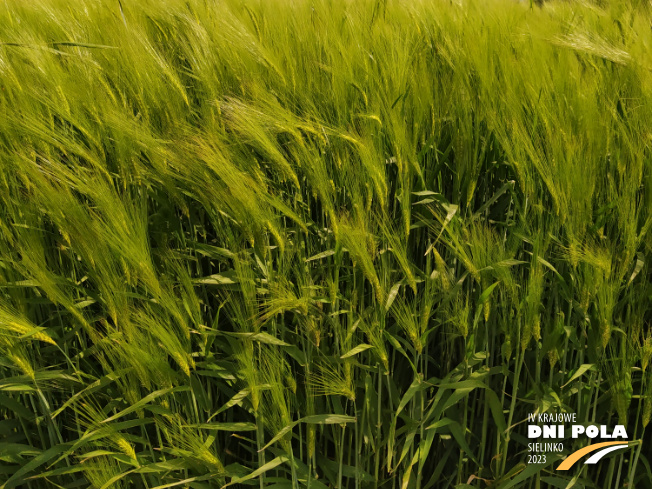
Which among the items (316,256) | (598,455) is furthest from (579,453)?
(316,256)

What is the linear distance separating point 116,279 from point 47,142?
0.34 meters

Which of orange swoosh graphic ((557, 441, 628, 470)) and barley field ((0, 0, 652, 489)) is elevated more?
barley field ((0, 0, 652, 489))

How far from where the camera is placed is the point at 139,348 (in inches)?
39.3

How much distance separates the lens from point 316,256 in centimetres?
111

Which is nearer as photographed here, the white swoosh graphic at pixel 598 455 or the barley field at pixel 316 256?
the barley field at pixel 316 256

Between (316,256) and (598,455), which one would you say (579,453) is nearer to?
(598,455)

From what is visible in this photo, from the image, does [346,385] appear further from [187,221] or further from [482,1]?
[482,1]

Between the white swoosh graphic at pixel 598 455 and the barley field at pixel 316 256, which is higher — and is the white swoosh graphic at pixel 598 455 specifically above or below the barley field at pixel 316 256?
below

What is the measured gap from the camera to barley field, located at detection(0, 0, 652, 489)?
104cm

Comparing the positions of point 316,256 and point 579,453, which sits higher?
point 316,256

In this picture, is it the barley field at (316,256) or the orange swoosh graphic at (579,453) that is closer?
the barley field at (316,256)

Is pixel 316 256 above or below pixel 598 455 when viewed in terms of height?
above

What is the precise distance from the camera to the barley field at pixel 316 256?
3.41ft

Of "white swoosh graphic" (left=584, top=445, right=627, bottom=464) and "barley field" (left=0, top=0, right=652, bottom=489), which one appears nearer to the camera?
"barley field" (left=0, top=0, right=652, bottom=489)
